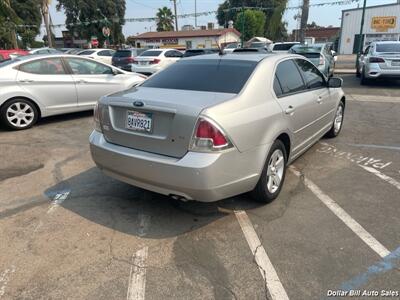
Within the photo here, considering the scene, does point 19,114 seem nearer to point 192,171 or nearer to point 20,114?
point 20,114

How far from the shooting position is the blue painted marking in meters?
2.59

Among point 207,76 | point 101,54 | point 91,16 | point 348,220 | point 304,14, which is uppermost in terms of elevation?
point 91,16

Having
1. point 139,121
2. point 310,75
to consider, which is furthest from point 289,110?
point 139,121

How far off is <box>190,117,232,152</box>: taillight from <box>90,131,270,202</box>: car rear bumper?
6cm

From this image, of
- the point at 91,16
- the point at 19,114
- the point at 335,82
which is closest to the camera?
the point at 335,82

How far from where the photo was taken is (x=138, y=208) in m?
3.78

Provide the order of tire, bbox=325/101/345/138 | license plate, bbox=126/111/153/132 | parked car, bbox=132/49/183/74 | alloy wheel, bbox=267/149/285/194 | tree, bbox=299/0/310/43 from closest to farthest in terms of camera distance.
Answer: license plate, bbox=126/111/153/132 → alloy wheel, bbox=267/149/285/194 → tire, bbox=325/101/345/138 → parked car, bbox=132/49/183/74 → tree, bbox=299/0/310/43

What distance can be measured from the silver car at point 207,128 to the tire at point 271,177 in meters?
0.01

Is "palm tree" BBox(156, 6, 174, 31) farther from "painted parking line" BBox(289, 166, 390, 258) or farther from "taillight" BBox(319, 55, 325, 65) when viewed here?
"painted parking line" BBox(289, 166, 390, 258)

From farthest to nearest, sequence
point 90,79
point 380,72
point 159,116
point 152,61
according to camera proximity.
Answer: point 152,61 < point 380,72 < point 90,79 < point 159,116

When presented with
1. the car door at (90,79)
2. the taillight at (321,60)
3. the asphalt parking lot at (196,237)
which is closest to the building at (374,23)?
the taillight at (321,60)

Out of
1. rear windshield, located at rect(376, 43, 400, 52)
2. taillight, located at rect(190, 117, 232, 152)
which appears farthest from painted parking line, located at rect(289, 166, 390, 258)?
rear windshield, located at rect(376, 43, 400, 52)

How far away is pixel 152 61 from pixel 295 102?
13.5m

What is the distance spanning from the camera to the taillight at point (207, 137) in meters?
2.95
